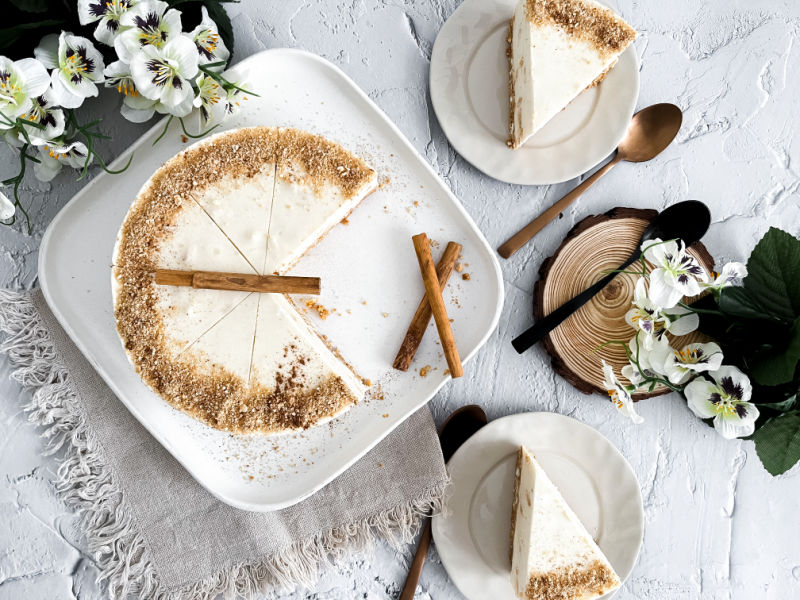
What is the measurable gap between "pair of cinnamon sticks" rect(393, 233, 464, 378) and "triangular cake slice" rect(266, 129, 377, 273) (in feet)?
1.08

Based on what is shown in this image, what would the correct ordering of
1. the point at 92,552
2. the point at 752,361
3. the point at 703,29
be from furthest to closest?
the point at 703,29 < the point at 92,552 < the point at 752,361

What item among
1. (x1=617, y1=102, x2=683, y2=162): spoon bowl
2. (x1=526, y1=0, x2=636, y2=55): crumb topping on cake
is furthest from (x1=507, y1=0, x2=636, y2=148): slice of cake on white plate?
(x1=617, y1=102, x2=683, y2=162): spoon bowl

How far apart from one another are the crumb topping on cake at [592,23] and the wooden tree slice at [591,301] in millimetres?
655

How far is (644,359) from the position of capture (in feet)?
7.41

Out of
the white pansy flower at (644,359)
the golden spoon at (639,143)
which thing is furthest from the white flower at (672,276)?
the golden spoon at (639,143)

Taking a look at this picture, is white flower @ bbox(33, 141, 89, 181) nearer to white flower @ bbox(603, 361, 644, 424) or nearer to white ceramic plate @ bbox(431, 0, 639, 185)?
white ceramic plate @ bbox(431, 0, 639, 185)

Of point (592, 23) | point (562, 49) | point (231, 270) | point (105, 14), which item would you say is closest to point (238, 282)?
point (231, 270)

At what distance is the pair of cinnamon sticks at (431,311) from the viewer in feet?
7.22

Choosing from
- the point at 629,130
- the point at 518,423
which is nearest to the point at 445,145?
the point at 629,130

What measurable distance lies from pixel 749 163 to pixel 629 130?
1.84 ft

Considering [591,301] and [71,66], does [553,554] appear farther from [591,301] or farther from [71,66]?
[71,66]

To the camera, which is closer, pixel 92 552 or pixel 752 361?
pixel 752 361

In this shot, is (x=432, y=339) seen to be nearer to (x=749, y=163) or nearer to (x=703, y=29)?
(x=749, y=163)

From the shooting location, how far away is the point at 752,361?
215 cm
